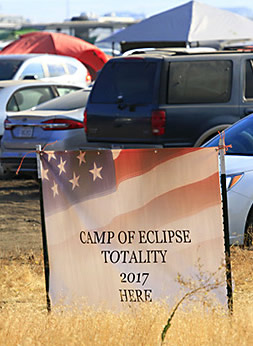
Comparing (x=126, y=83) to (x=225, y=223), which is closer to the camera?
(x=225, y=223)

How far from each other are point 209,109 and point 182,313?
231 inches

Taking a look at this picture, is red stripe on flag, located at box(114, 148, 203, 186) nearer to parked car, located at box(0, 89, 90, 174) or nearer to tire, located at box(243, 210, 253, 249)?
tire, located at box(243, 210, 253, 249)

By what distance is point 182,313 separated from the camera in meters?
4.94

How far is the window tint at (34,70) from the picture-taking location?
58.8 ft

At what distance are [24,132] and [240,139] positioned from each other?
4560 millimetres

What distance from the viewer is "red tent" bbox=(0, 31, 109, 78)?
80.6 feet

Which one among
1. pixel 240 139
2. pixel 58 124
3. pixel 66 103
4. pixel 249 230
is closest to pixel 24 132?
pixel 58 124

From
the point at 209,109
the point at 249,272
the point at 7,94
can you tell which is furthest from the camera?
the point at 7,94

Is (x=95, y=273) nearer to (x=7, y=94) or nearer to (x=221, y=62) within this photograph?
(x=221, y=62)

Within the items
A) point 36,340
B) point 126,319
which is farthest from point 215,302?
point 36,340

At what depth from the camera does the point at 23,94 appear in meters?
13.2

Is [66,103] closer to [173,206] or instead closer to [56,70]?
[56,70]

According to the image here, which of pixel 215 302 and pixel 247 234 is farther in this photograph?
pixel 247 234

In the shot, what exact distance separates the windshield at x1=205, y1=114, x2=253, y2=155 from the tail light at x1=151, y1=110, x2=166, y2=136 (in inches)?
85.8
